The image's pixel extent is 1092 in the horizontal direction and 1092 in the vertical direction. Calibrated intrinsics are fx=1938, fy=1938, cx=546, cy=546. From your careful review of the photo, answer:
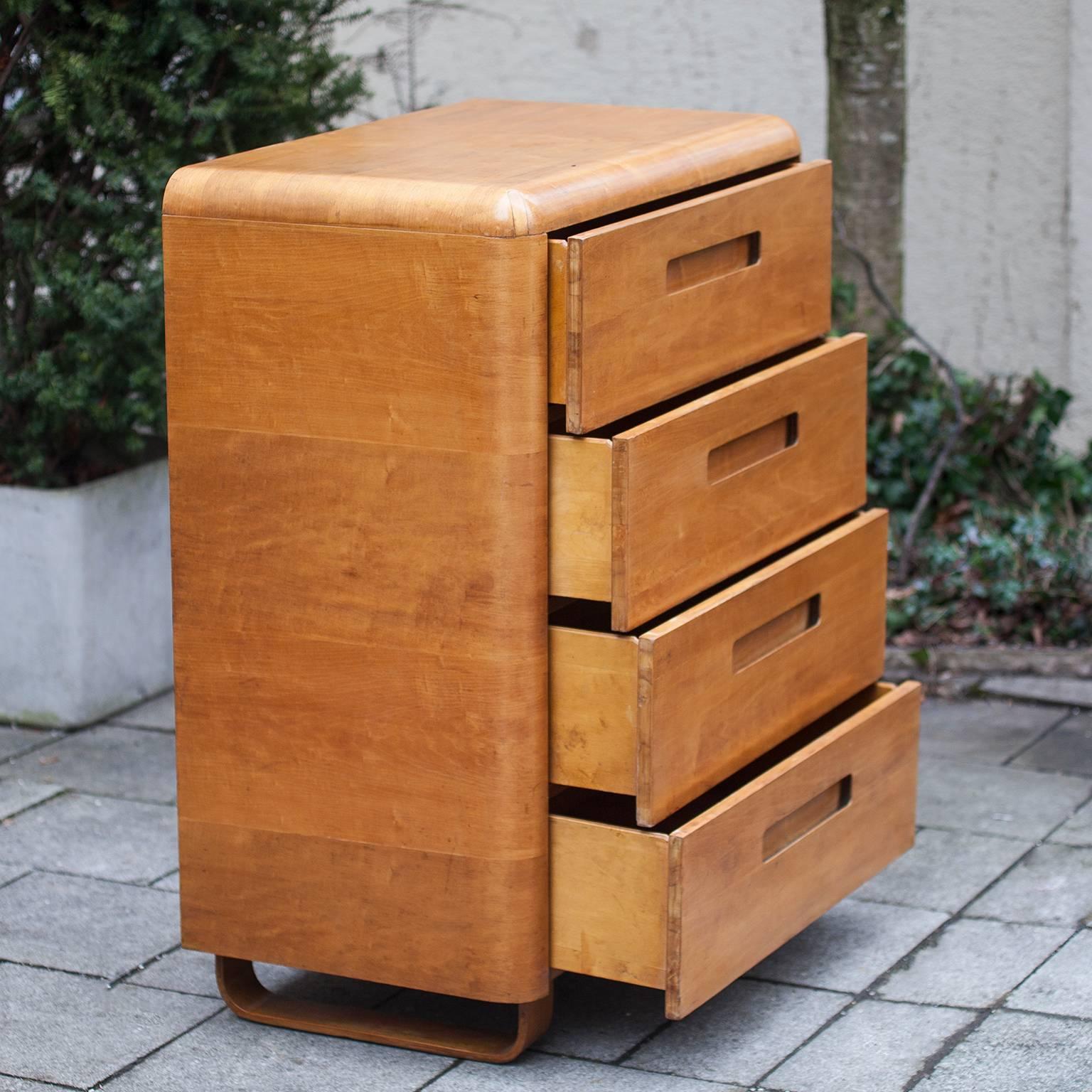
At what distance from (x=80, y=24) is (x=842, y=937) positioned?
238cm

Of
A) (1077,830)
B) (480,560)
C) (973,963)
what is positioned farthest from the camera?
(1077,830)

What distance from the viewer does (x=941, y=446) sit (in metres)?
5.05

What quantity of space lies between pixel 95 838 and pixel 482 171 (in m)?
1.70

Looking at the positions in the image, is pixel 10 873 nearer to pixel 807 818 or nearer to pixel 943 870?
pixel 807 818

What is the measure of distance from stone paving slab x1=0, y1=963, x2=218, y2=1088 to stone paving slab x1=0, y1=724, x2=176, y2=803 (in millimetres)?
786

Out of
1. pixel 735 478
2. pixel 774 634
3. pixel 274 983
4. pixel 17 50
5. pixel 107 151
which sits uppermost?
pixel 17 50

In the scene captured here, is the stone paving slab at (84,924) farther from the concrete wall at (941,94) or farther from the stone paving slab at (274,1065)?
the concrete wall at (941,94)

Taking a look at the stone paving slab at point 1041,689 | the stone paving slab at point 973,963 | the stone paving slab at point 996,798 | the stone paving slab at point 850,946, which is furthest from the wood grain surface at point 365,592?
the stone paving slab at point 1041,689

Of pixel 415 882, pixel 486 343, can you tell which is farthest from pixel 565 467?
pixel 415 882

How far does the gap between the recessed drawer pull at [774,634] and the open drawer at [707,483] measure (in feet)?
0.35

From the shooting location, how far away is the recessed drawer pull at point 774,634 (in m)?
2.88

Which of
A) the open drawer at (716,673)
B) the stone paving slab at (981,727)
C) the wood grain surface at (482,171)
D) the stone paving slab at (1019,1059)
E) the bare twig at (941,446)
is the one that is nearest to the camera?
the wood grain surface at (482,171)

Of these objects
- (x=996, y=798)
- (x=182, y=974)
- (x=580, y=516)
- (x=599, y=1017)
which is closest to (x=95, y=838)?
(x=182, y=974)

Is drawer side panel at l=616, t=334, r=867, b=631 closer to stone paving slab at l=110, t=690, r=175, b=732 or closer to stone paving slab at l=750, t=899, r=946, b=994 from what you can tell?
stone paving slab at l=750, t=899, r=946, b=994
